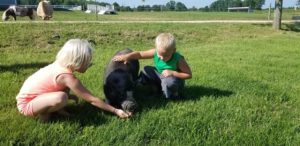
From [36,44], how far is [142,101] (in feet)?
24.4

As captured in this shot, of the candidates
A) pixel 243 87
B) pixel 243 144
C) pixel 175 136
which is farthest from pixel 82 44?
pixel 243 87

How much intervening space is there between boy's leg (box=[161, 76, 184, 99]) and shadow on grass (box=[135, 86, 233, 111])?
76 millimetres

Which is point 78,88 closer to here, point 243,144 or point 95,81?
point 243,144

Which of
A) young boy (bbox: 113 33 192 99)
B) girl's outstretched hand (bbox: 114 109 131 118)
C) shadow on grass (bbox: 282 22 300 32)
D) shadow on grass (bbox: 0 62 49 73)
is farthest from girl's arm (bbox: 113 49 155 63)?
shadow on grass (bbox: 282 22 300 32)

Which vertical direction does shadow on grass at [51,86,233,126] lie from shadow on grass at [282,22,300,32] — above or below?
below

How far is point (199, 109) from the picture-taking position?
5270 mm

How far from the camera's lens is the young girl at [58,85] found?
446 cm

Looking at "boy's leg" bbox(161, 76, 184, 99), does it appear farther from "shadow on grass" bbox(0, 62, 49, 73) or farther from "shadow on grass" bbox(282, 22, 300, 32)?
"shadow on grass" bbox(282, 22, 300, 32)

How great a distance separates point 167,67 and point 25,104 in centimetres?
195

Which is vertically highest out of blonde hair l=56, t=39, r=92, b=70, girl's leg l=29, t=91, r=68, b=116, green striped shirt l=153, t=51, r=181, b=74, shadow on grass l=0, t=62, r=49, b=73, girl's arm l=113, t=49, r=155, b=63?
blonde hair l=56, t=39, r=92, b=70

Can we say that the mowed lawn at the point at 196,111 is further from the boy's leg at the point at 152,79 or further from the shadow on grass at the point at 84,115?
the boy's leg at the point at 152,79

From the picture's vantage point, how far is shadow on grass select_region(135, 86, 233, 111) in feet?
17.9

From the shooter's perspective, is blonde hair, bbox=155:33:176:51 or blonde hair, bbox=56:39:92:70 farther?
blonde hair, bbox=155:33:176:51

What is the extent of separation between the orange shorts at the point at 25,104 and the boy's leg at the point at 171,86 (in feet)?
5.69
